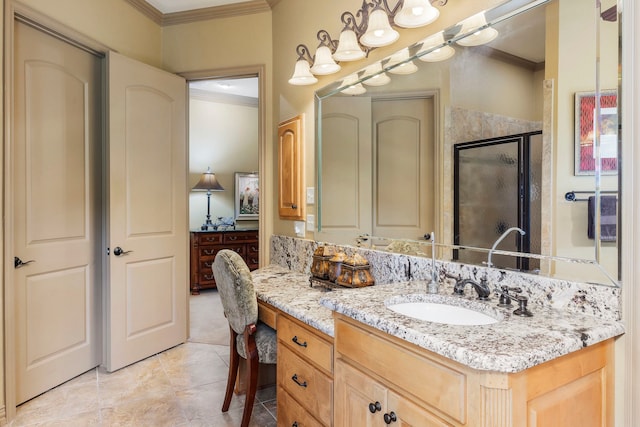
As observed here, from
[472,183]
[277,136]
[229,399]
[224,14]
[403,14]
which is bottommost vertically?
[229,399]

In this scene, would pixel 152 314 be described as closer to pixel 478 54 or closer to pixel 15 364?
pixel 15 364

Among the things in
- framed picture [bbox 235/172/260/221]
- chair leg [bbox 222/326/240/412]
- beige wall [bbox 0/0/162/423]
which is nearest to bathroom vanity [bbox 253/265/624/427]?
chair leg [bbox 222/326/240/412]

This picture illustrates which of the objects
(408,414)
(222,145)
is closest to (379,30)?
(408,414)

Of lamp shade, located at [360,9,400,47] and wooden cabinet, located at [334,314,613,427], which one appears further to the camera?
lamp shade, located at [360,9,400,47]

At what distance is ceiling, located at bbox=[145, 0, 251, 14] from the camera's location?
3008mm

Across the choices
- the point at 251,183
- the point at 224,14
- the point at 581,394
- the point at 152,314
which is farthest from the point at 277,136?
the point at 251,183

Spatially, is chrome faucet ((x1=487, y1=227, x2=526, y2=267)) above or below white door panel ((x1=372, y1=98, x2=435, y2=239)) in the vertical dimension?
below

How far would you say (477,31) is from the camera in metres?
1.48

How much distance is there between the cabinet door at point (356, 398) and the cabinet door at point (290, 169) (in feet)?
4.68

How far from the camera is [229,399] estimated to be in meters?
2.20

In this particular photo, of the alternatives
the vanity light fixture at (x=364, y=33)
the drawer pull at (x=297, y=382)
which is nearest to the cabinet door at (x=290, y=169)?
the vanity light fixture at (x=364, y=33)

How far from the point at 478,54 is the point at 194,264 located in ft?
14.2

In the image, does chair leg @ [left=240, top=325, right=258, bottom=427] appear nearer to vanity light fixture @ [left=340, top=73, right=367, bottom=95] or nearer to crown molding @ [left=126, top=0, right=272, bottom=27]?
vanity light fixture @ [left=340, top=73, right=367, bottom=95]

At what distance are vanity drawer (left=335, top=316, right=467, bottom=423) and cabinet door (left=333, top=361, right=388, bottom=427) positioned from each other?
44mm
